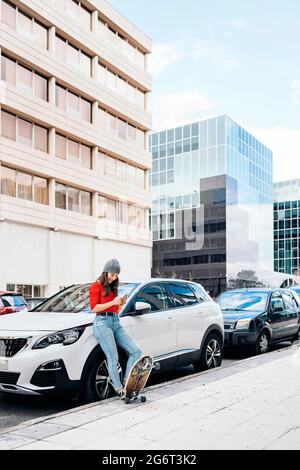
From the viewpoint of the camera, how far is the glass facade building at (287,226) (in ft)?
310

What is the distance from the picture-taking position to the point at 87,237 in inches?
1468

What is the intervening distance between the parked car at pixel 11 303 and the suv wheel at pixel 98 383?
9.49 meters

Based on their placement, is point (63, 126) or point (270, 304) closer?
point (270, 304)

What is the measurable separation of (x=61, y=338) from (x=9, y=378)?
2.44 ft

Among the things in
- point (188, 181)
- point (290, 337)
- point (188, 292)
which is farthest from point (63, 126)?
point (188, 181)

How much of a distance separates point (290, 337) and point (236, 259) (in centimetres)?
6542

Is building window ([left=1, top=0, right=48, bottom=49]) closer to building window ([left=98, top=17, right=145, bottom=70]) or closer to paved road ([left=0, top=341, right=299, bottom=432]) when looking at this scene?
building window ([left=98, top=17, right=145, bottom=70])

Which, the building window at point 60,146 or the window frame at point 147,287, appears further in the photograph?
the building window at point 60,146

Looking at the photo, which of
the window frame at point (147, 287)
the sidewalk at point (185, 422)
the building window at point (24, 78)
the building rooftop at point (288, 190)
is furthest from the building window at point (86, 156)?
the building rooftop at point (288, 190)

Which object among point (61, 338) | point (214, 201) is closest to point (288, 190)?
point (214, 201)

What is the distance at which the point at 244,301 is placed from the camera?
1380cm

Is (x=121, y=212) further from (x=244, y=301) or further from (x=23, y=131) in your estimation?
(x=244, y=301)

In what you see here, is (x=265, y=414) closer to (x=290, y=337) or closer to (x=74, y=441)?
(x=74, y=441)

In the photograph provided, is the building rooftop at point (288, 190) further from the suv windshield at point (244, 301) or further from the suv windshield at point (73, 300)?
the suv windshield at point (73, 300)
